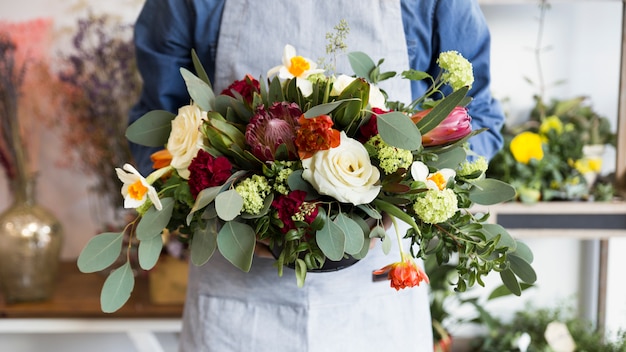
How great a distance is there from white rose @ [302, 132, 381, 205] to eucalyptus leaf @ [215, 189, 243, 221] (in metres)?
0.08

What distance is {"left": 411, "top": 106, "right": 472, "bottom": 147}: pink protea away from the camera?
0.79m

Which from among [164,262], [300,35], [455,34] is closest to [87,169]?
[164,262]

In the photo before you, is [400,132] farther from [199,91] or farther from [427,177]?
[199,91]

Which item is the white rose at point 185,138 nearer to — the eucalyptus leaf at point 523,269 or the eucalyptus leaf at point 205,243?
the eucalyptus leaf at point 205,243

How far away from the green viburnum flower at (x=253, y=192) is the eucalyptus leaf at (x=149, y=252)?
0.16 metres

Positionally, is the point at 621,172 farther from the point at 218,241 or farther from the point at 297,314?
the point at 218,241

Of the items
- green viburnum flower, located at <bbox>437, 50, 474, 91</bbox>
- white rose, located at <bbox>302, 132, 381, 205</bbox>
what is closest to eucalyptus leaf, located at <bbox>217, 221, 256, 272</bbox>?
white rose, located at <bbox>302, 132, 381, 205</bbox>

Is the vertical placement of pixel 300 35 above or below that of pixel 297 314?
above

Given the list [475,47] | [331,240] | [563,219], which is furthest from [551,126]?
[331,240]

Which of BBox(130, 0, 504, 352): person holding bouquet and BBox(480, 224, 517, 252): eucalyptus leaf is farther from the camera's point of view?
BBox(130, 0, 504, 352): person holding bouquet

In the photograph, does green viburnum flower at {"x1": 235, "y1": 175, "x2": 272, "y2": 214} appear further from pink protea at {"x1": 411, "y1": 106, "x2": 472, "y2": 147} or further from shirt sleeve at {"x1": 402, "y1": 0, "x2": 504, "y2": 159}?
shirt sleeve at {"x1": 402, "y1": 0, "x2": 504, "y2": 159}

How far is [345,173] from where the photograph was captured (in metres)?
0.74

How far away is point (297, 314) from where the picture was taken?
105 cm

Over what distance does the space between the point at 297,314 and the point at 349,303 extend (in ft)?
0.28
